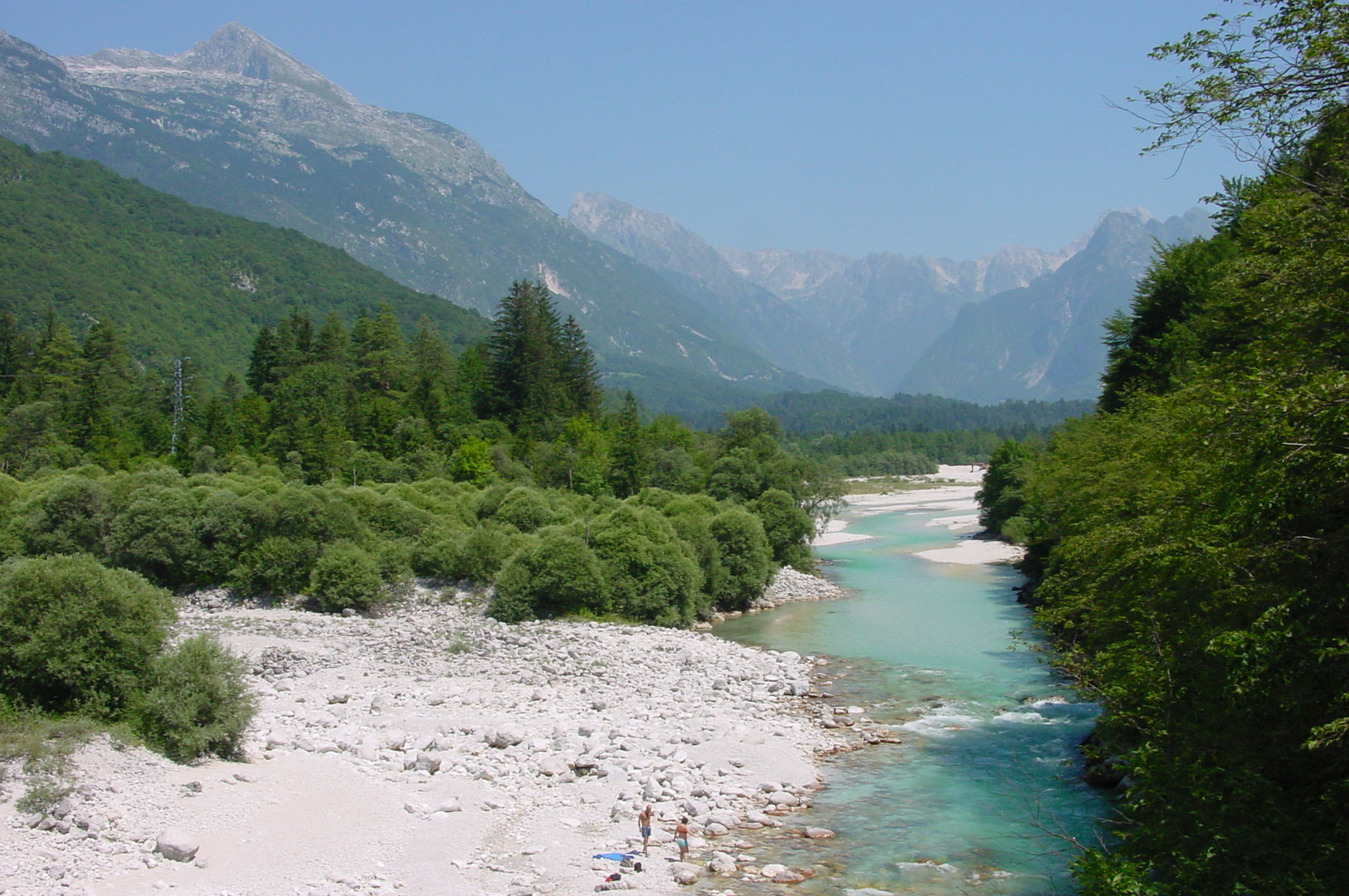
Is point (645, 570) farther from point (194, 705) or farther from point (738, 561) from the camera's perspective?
point (194, 705)

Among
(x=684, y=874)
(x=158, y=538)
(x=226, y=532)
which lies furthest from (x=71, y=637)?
(x=158, y=538)

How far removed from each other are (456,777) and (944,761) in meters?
10.5

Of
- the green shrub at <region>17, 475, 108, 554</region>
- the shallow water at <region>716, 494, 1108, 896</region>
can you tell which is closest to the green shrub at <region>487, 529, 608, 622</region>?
the shallow water at <region>716, 494, 1108, 896</region>

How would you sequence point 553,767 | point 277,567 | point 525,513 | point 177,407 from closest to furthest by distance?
point 553,767, point 277,567, point 525,513, point 177,407

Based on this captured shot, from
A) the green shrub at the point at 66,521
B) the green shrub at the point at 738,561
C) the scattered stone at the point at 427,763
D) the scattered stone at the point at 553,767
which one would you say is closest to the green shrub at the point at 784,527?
the green shrub at the point at 738,561

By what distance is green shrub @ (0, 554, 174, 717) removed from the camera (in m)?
16.2

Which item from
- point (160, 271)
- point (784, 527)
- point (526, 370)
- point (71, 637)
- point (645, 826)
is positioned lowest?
point (645, 826)

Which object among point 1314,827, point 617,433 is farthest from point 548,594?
point 617,433

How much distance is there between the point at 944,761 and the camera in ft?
65.6

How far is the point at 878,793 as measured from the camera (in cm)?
1809

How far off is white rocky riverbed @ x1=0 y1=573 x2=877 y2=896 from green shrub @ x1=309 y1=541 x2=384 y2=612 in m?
4.54

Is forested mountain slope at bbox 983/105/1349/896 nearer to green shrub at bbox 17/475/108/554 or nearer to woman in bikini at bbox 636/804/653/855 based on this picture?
woman in bikini at bbox 636/804/653/855

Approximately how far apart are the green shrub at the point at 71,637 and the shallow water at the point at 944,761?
40.2ft

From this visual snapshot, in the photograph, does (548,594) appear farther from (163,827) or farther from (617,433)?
(617,433)
